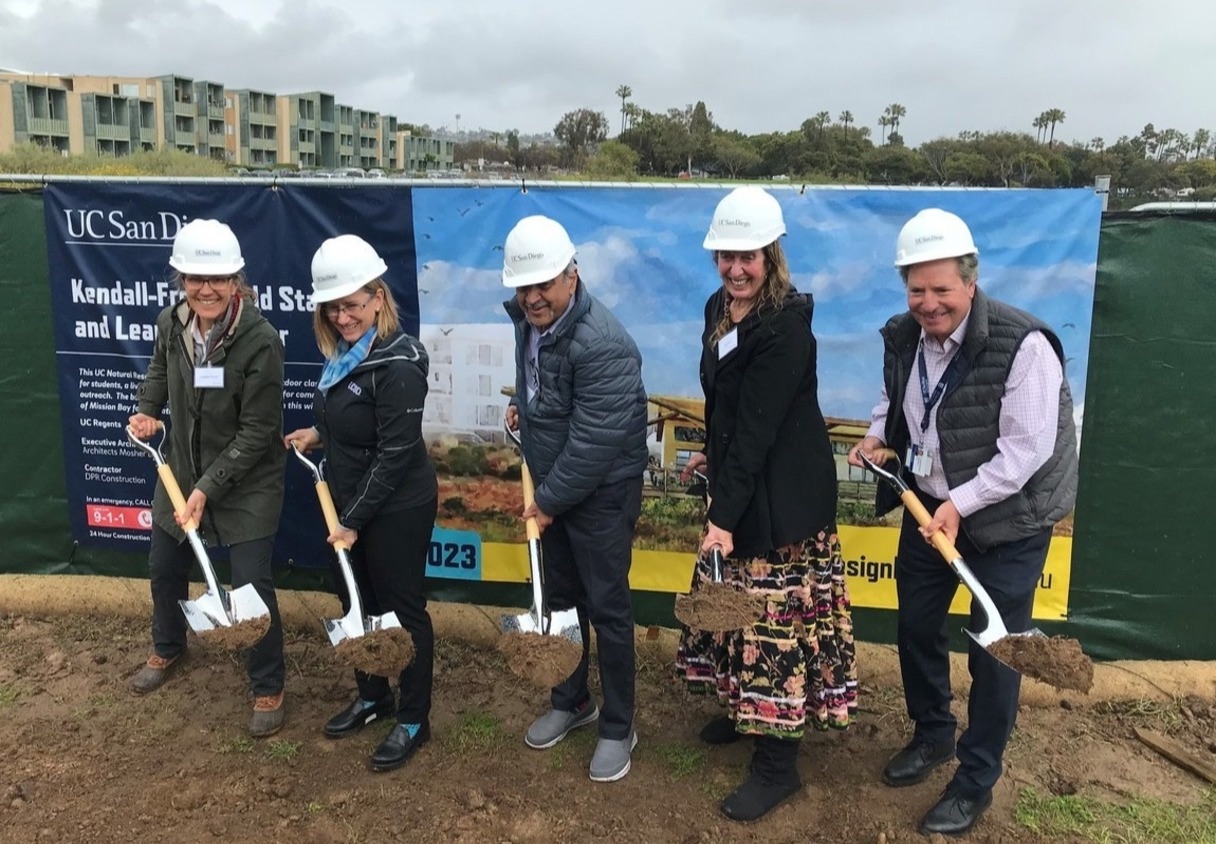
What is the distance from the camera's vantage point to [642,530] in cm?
410

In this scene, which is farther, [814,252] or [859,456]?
[814,252]

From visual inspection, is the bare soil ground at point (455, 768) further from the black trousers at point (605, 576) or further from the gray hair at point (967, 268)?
the gray hair at point (967, 268)

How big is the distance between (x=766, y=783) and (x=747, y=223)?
1.94 metres

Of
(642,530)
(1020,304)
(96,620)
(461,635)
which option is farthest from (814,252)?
(96,620)

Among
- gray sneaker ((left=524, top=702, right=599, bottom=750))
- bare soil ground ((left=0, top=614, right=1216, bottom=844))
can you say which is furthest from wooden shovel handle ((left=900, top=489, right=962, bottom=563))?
gray sneaker ((left=524, top=702, right=599, bottom=750))

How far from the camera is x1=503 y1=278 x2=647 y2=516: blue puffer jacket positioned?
2.81m

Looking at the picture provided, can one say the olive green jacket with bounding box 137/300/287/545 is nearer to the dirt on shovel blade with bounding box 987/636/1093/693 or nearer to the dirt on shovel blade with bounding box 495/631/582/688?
the dirt on shovel blade with bounding box 495/631/582/688

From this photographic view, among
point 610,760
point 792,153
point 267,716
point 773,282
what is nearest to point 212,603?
point 267,716

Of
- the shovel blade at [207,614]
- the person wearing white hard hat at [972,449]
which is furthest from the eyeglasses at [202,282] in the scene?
the person wearing white hard hat at [972,449]

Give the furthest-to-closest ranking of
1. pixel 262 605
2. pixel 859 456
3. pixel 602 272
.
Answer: pixel 602 272, pixel 262 605, pixel 859 456

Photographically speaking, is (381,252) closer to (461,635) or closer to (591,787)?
(461,635)

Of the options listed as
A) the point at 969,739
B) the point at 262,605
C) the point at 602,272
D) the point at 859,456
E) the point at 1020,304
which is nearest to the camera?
the point at 969,739

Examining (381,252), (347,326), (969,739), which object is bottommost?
(969,739)

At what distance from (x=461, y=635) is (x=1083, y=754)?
2.83 m
